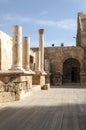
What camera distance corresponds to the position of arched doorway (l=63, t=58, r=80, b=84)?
3426 centimetres

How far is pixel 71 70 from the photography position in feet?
114

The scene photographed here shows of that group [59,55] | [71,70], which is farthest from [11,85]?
[71,70]

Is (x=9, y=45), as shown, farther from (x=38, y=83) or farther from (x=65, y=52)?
(x=65, y=52)

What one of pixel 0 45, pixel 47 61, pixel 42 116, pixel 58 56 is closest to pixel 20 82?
pixel 42 116

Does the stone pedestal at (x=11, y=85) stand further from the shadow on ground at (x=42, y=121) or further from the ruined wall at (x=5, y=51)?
the ruined wall at (x=5, y=51)

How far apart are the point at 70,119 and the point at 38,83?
15.1 meters

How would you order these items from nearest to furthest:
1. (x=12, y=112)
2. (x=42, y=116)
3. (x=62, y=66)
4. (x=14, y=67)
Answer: (x=42, y=116) < (x=12, y=112) < (x=14, y=67) < (x=62, y=66)

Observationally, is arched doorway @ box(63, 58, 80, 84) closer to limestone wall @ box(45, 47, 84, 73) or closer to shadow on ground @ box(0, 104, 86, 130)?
limestone wall @ box(45, 47, 84, 73)

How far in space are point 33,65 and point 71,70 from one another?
8217 mm

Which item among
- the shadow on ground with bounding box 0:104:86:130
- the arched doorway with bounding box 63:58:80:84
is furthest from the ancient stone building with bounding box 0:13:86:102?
the shadow on ground with bounding box 0:104:86:130

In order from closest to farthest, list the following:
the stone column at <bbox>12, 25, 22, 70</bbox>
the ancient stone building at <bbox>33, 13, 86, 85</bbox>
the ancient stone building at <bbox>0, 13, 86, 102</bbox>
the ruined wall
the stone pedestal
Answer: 1. the stone pedestal
2. the ancient stone building at <bbox>0, 13, 86, 102</bbox>
3. the stone column at <bbox>12, 25, 22, 70</bbox>
4. the ruined wall
5. the ancient stone building at <bbox>33, 13, 86, 85</bbox>

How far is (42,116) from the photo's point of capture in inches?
328

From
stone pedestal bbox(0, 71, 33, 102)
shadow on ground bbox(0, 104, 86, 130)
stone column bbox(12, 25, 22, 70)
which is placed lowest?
shadow on ground bbox(0, 104, 86, 130)

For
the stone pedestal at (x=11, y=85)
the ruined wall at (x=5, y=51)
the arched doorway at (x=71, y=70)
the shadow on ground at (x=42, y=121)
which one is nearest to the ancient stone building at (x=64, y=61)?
the arched doorway at (x=71, y=70)
